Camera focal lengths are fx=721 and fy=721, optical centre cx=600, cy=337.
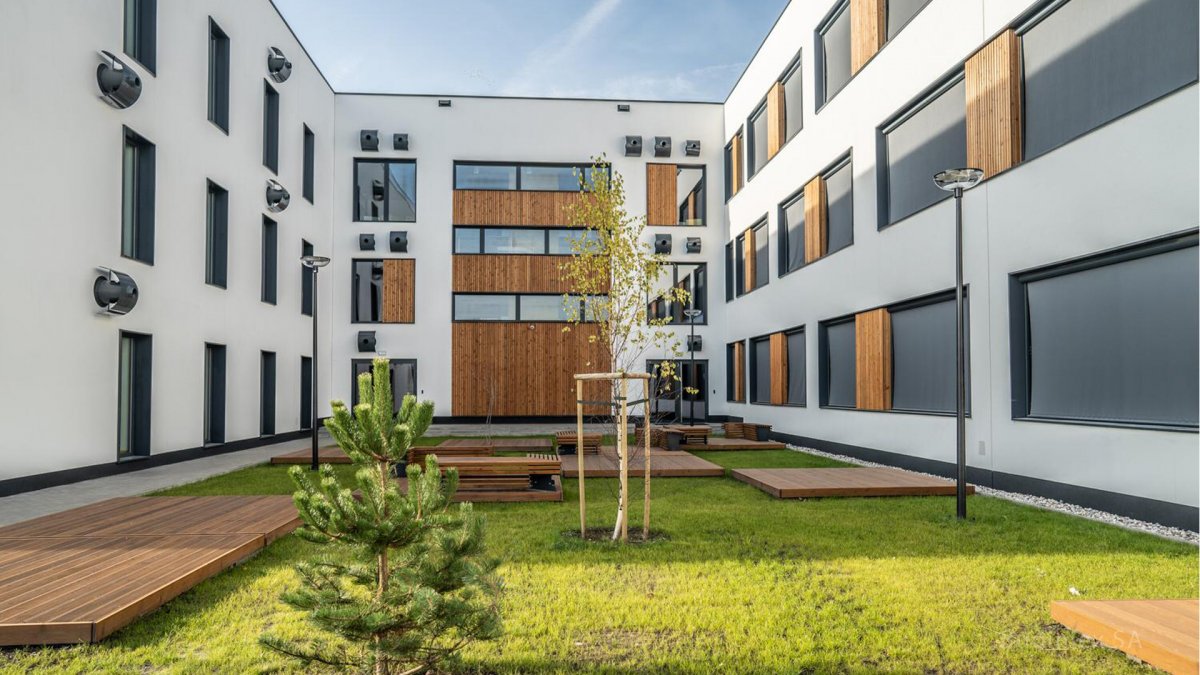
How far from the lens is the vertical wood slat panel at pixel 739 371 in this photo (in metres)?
20.4

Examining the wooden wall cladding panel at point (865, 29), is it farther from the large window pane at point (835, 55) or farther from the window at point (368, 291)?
the window at point (368, 291)

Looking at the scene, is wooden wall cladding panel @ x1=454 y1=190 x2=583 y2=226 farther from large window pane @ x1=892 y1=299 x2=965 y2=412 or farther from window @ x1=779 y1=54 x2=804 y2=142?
large window pane @ x1=892 y1=299 x2=965 y2=412

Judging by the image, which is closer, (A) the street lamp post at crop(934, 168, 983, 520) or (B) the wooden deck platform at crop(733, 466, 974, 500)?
(A) the street lamp post at crop(934, 168, 983, 520)

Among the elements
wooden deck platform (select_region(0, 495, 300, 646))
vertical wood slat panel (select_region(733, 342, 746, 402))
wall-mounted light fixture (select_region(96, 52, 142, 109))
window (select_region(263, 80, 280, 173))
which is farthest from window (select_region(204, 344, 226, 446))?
vertical wood slat panel (select_region(733, 342, 746, 402))

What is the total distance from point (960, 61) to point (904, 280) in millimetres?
3279

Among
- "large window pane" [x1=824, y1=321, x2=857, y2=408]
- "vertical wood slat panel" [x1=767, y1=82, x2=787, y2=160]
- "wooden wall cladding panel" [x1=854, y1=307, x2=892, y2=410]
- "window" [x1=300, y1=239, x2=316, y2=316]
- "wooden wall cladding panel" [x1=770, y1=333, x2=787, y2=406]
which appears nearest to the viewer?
"wooden wall cladding panel" [x1=854, y1=307, x2=892, y2=410]

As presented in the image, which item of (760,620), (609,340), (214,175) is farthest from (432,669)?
(214,175)

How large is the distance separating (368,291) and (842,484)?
17.9 metres

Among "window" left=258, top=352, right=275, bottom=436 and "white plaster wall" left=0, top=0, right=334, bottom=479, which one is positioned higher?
"white plaster wall" left=0, top=0, right=334, bottom=479

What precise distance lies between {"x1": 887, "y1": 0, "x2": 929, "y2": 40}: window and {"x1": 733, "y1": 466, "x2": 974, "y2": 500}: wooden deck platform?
24.2 ft

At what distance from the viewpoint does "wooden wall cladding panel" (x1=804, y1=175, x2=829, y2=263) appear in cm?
1483

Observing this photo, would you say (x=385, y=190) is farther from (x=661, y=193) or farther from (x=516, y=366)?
(x=661, y=193)

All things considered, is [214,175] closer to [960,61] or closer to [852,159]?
[852,159]

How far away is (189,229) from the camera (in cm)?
1317
